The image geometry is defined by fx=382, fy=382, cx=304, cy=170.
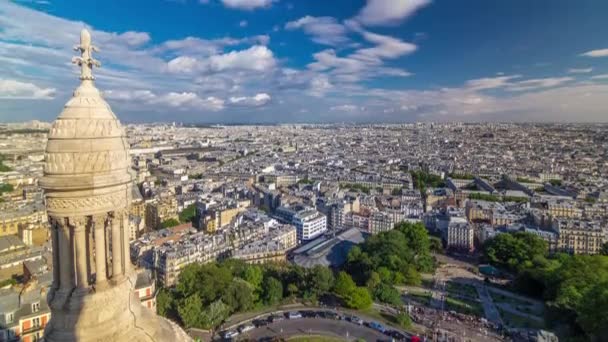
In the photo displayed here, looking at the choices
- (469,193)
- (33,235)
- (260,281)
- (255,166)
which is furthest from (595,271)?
(255,166)

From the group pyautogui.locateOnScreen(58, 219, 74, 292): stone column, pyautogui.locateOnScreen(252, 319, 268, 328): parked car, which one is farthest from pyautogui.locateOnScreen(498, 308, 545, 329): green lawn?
pyautogui.locateOnScreen(58, 219, 74, 292): stone column

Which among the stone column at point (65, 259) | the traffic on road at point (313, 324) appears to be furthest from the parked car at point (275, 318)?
the stone column at point (65, 259)

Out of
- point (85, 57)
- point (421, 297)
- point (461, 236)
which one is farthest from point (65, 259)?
point (461, 236)

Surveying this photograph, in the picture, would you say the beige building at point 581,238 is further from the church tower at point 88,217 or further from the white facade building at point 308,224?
the church tower at point 88,217

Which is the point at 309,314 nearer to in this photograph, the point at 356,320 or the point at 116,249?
the point at 356,320

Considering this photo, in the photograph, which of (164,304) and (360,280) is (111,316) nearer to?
(164,304)

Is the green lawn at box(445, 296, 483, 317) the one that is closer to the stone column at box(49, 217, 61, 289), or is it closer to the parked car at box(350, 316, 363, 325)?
the parked car at box(350, 316, 363, 325)

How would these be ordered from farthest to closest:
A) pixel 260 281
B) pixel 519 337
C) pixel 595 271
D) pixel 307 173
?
pixel 307 173, pixel 260 281, pixel 595 271, pixel 519 337
